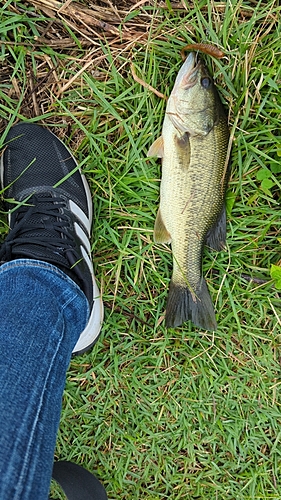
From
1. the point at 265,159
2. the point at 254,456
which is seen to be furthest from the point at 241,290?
the point at 254,456

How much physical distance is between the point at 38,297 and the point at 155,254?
0.75m

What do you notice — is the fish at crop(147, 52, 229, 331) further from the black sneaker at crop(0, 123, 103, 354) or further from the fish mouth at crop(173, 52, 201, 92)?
the black sneaker at crop(0, 123, 103, 354)

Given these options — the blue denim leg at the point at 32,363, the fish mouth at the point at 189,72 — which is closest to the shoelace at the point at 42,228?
the blue denim leg at the point at 32,363

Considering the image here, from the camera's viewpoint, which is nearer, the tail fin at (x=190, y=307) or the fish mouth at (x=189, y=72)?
the fish mouth at (x=189, y=72)

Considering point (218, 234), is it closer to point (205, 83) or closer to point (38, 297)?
point (205, 83)

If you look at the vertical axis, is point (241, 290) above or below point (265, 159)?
below

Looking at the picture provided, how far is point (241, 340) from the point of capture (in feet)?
7.75

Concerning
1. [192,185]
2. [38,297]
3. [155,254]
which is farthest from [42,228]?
[192,185]

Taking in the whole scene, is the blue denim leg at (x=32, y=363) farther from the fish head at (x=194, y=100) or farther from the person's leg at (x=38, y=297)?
the fish head at (x=194, y=100)

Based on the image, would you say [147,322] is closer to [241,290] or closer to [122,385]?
[122,385]

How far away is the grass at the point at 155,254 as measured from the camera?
6.84 ft

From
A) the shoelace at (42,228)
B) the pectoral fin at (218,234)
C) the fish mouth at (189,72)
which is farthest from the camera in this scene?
the pectoral fin at (218,234)

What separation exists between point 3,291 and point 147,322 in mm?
865

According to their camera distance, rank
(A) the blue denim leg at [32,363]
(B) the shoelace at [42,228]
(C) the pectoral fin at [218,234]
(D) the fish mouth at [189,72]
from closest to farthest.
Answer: (A) the blue denim leg at [32,363] → (D) the fish mouth at [189,72] → (B) the shoelace at [42,228] → (C) the pectoral fin at [218,234]
